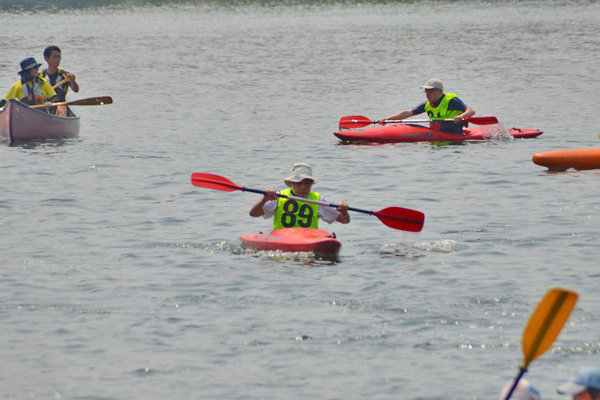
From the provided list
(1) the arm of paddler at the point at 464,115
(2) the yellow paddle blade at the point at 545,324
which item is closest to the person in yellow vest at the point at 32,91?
(1) the arm of paddler at the point at 464,115

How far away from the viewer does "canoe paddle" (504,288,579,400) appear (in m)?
4.36

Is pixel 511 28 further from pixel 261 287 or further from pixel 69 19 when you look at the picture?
pixel 261 287

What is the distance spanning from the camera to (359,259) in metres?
9.27

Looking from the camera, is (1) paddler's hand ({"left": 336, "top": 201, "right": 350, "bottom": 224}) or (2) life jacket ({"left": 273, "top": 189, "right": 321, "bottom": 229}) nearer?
(1) paddler's hand ({"left": 336, "top": 201, "right": 350, "bottom": 224})

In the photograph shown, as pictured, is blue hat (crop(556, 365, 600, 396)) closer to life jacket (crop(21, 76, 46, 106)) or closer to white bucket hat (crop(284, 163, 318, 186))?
white bucket hat (crop(284, 163, 318, 186))

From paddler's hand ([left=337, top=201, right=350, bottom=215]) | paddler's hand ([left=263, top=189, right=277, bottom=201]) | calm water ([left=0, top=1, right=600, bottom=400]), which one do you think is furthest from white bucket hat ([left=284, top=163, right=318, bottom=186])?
calm water ([left=0, top=1, right=600, bottom=400])

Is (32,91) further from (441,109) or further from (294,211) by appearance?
(294,211)

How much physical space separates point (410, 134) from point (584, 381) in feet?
42.8

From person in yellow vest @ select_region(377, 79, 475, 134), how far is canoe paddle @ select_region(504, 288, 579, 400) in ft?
36.6

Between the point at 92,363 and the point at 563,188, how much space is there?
855 centimetres

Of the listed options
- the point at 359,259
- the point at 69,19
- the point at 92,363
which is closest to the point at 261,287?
the point at 359,259

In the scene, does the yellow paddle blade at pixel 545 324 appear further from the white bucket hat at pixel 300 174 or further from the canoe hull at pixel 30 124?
the canoe hull at pixel 30 124

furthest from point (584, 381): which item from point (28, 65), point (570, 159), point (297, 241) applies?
point (28, 65)

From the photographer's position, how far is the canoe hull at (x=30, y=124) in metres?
16.5
